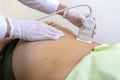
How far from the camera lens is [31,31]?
3.55 ft

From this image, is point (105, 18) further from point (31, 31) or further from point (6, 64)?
point (6, 64)

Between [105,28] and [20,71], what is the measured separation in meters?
0.74

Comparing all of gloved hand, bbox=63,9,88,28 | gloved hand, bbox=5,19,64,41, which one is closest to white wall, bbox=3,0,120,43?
gloved hand, bbox=63,9,88,28

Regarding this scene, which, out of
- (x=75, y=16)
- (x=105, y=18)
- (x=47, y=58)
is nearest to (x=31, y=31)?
(x=47, y=58)

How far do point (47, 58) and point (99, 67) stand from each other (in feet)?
0.80

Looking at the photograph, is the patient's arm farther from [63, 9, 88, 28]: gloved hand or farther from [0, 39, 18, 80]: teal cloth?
[63, 9, 88, 28]: gloved hand

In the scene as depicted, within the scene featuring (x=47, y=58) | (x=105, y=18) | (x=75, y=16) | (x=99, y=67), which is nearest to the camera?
(x=99, y=67)

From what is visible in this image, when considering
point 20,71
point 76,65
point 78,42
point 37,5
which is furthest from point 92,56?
point 37,5

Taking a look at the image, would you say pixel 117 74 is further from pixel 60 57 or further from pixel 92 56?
pixel 60 57

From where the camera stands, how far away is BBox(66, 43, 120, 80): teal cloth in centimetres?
87

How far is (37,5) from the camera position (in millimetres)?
1284

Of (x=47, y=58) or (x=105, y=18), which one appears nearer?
(x=47, y=58)

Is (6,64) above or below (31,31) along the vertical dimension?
below

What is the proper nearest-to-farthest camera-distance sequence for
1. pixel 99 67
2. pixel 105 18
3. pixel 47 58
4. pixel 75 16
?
pixel 99 67 → pixel 47 58 → pixel 75 16 → pixel 105 18
